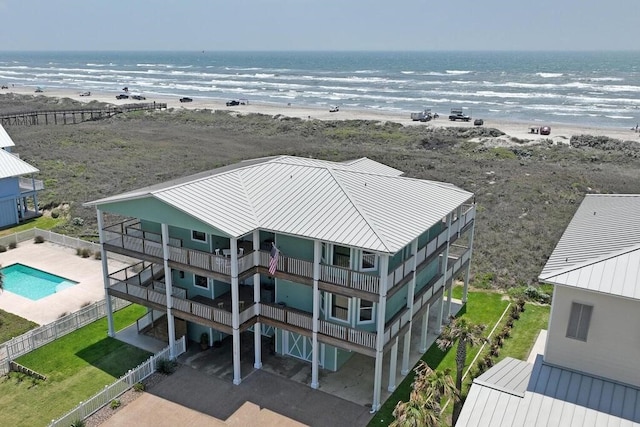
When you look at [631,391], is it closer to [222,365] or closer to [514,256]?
[222,365]

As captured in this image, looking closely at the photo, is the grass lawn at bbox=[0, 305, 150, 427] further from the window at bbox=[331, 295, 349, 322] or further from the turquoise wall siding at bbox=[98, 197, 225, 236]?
the window at bbox=[331, 295, 349, 322]

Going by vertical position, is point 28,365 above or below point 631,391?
below

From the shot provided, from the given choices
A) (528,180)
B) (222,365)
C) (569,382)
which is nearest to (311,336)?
(222,365)

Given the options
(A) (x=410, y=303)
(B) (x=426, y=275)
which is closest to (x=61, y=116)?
(B) (x=426, y=275)

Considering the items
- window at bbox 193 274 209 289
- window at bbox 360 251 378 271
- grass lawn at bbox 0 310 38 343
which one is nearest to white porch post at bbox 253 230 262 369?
window at bbox 193 274 209 289

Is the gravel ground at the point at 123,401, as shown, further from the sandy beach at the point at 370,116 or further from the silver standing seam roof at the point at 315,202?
the sandy beach at the point at 370,116

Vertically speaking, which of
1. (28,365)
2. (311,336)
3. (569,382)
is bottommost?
(28,365)

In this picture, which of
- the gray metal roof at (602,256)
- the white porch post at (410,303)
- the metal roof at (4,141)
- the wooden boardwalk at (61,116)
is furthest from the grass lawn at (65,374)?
the wooden boardwalk at (61,116)
